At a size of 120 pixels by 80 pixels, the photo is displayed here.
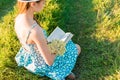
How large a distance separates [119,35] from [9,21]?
5.02 ft

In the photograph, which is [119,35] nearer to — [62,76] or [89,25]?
[89,25]

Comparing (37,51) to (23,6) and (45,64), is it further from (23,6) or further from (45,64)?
(23,6)

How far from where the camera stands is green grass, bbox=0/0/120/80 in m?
3.83

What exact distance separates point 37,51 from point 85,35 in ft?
3.57

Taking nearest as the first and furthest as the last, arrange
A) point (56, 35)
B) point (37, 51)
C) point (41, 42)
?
point (41, 42), point (37, 51), point (56, 35)

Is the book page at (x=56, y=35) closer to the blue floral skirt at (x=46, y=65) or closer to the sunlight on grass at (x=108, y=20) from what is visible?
the blue floral skirt at (x=46, y=65)

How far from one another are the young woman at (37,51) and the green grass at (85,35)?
195mm

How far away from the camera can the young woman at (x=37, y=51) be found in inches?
125

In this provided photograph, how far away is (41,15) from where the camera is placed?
4.50m

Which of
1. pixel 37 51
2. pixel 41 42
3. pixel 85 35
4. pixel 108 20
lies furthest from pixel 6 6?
pixel 41 42

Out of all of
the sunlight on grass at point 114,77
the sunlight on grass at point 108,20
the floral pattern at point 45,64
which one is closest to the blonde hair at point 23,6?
the floral pattern at point 45,64

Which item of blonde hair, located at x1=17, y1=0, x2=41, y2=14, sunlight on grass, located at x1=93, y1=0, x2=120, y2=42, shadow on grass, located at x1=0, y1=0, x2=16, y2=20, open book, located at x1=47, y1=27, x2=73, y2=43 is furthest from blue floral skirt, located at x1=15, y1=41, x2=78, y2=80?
shadow on grass, located at x1=0, y1=0, x2=16, y2=20

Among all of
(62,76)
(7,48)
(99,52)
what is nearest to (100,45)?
(99,52)

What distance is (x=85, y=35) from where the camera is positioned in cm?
437
